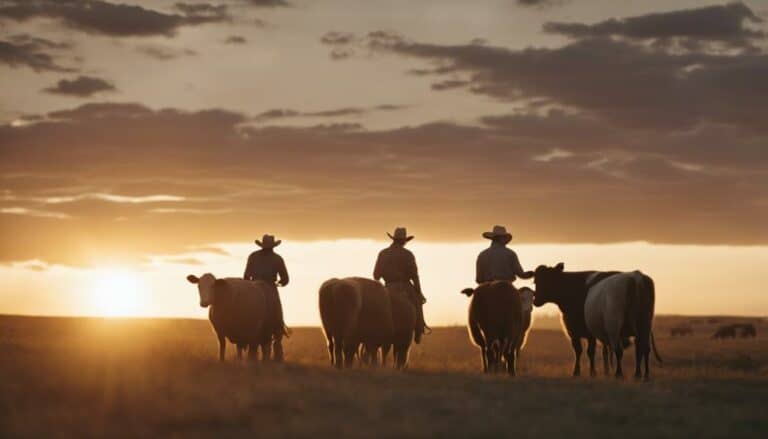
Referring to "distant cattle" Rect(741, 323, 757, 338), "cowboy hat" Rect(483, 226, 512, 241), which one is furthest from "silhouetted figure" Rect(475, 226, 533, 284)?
"distant cattle" Rect(741, 323, 757, 338)

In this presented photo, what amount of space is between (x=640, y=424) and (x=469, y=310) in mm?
8251

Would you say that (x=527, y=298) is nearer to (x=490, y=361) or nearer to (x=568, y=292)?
(x=568, y=292)

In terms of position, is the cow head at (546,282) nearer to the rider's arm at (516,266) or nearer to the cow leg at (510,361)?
the rider's arm at (516,266)

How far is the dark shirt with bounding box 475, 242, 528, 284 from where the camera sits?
22.8 meters

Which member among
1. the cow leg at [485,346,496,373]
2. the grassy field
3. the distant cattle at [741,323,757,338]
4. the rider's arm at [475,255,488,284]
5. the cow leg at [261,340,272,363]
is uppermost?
the rider's arm at [475,255,488,284]

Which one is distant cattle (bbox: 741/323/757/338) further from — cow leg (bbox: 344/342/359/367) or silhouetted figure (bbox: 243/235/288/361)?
cow leg (bbox: 344/342/359/367)

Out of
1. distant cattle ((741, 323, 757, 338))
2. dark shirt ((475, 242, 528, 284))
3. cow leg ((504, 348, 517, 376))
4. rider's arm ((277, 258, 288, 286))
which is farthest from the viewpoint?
distant cattle ((741, 323, 757, 338))

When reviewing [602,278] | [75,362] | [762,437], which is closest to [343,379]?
[75,362]

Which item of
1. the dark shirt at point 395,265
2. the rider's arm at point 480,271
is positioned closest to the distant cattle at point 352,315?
the dark shirt at point 395,265

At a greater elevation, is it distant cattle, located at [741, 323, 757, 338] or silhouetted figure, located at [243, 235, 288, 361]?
silhouetted figure, located at [243, 235, 288, 361]

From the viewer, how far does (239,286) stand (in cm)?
2408

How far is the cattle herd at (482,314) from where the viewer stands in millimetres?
21672

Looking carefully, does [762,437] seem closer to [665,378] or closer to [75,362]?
[665,378]

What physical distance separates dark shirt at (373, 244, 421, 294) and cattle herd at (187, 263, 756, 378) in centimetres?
42
